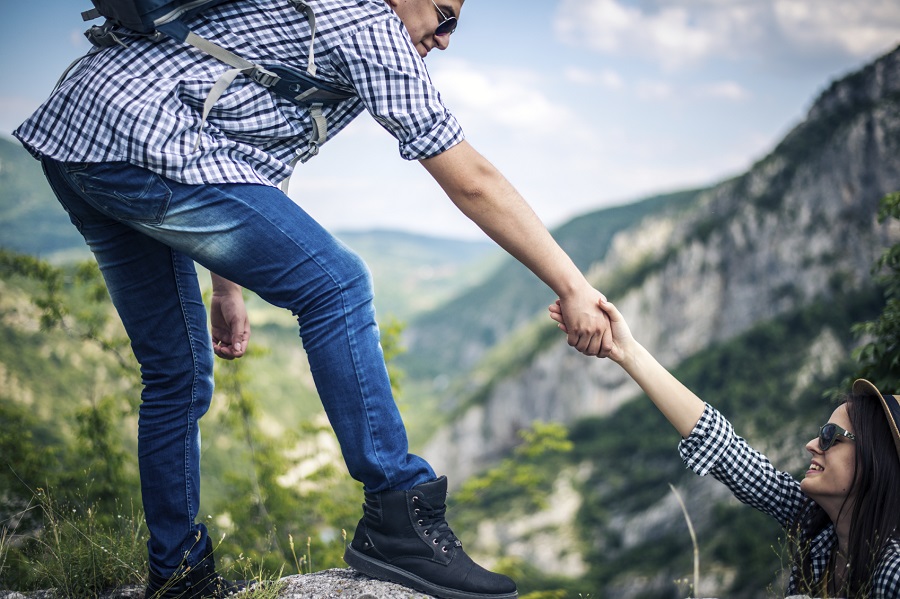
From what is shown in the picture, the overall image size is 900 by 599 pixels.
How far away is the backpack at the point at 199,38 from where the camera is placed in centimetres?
209

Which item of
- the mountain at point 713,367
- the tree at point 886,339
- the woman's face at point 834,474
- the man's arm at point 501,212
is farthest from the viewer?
the mountain at point 713,367

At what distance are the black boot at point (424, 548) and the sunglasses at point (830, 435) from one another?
147 centimetres

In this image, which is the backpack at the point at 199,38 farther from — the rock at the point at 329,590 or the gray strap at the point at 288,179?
the rock at the point at 329,590

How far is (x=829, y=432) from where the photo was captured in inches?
117

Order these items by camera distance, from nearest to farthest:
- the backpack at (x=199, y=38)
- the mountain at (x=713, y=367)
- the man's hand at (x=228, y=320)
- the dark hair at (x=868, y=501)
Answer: the backpack at (x=199, y=38)
the dark hair at (x=868, y=501)
the man's hand at (x=228, y=320)
the mountain at (x=713, y=367)

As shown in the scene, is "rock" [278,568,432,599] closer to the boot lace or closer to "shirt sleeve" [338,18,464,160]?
the boot lace

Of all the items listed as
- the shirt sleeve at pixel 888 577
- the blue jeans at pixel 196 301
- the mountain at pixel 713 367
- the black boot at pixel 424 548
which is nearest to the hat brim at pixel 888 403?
the shirt sleeve at pixel 888 577

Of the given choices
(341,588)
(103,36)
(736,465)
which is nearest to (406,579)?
(341,588)

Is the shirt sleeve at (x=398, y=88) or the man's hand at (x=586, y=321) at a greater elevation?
the shirt sleeve at (x=398, y=88)

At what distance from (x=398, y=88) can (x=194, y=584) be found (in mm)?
1930

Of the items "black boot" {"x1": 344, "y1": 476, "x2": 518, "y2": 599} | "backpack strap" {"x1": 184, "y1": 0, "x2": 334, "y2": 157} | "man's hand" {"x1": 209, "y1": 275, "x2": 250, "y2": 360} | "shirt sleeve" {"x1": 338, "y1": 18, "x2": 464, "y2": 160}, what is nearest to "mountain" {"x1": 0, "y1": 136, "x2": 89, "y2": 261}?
"man's hand" {"x1": 209, "y1": 275, "x2": 250, "y2": 360}

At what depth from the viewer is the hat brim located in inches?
108

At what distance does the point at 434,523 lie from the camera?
2.47m

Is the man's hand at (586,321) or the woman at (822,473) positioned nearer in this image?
the man's hand at (586,321)
